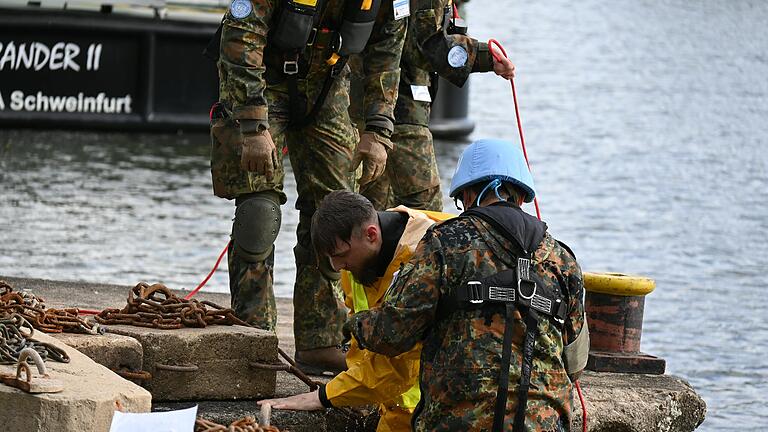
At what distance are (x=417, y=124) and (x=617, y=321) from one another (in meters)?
1.26

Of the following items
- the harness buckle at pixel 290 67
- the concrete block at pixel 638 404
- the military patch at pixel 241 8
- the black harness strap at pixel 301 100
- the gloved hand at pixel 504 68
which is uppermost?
the military patch at pixel 241 8

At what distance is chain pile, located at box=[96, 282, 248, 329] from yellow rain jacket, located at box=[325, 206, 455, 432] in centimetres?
58

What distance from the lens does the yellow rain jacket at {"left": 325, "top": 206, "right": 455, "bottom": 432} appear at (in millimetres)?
5305

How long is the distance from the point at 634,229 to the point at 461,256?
9448 millimetres

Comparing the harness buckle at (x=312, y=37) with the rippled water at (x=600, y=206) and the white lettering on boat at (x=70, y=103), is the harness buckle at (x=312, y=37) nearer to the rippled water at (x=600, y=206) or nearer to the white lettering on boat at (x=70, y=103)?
the rippled water at (x=600, y=206)

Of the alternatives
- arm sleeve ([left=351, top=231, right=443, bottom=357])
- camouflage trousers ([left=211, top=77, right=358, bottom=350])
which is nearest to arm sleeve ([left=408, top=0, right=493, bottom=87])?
camouflage trousers ([left=211, top=77, right=358, bottom=350])

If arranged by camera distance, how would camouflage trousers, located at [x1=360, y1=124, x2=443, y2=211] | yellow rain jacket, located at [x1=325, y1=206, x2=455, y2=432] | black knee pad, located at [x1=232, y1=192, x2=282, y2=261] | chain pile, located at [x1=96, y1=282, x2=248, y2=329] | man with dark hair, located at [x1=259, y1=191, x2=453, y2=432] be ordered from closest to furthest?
man with dark hair, located at [x1=259, y1=191, x2=453, y2=432]
yellow rain jacket, located at [x1=325, y1=206, x2=455, y2=432]
chain pile, located at [x1=96, y1=282, x2=248, y2=329]
black knee pad, located at [x1=232, y1=192, x2=282, y2=261]
camouflage trousers, located at [x1=360, y1=124, x2=443, y2=211]

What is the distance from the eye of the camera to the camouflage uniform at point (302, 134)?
6.07 m

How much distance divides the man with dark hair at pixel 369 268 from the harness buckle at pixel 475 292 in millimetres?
332

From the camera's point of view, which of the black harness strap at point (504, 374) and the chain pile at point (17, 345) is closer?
the black harness strap at point (504, 374)

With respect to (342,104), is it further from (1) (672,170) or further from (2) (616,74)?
(2) (616,74)

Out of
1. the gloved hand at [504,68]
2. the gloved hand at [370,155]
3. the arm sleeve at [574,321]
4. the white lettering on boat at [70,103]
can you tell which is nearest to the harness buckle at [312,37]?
the gloved hand at [370,155]

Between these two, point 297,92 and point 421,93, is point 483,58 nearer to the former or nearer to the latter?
point 421,93

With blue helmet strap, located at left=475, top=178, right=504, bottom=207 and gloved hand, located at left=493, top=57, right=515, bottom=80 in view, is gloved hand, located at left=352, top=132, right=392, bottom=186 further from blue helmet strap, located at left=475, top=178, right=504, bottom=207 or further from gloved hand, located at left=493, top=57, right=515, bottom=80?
blue helmet strap, located at left=475, top=178, right=504, bottom=207
